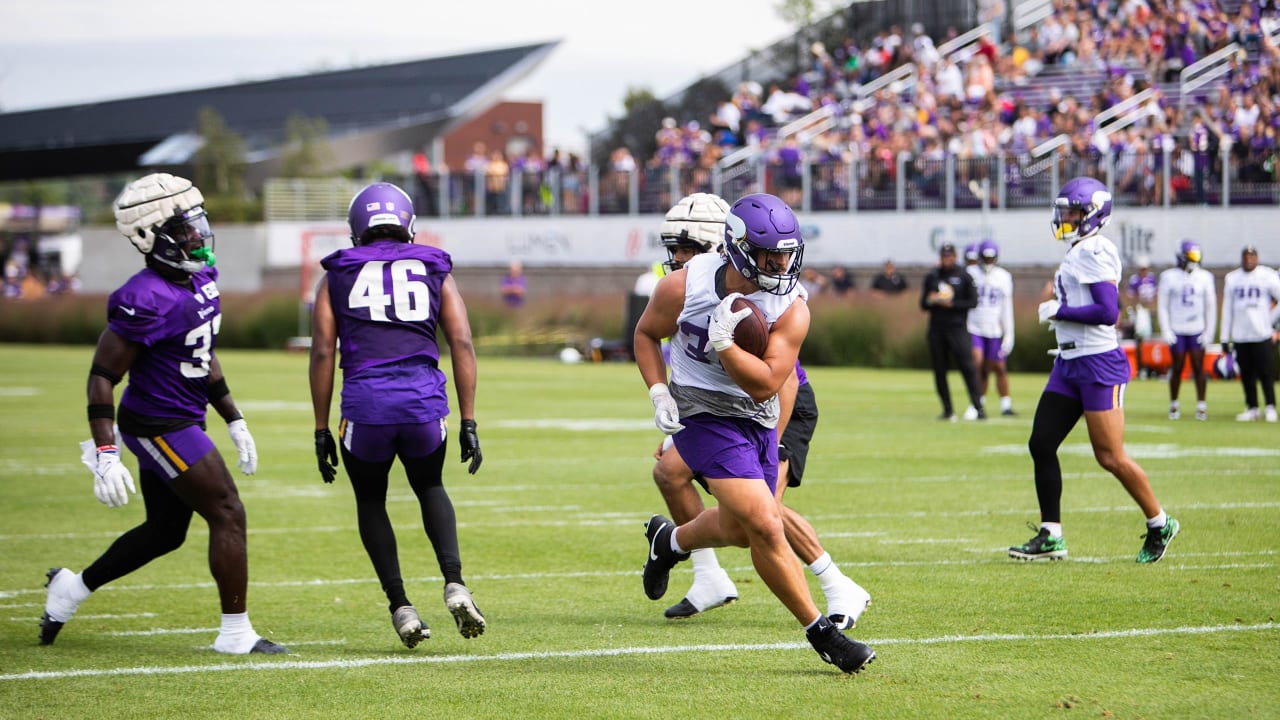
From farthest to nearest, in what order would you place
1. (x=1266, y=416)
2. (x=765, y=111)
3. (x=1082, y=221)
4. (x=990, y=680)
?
(x=765, y=111) → (x=1266, y=416) → (x=1082, y=221) → (x=990, y=680)

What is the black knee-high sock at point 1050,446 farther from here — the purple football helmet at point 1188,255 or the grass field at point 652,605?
the purple football helmet at point 1188,255

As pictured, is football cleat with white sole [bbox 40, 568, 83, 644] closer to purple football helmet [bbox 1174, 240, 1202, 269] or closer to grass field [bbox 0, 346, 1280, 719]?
grass field [bbox 0, 346, 1280, 719]

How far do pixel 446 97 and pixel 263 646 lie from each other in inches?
2239

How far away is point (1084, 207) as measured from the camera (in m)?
9.19

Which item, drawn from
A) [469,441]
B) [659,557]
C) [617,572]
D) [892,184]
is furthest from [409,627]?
[892,184]

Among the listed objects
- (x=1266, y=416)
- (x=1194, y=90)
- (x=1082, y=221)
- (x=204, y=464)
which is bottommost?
(x=1266, y=416)

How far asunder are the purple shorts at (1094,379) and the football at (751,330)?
10.9 ft

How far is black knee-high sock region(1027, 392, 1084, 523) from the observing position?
9.03m

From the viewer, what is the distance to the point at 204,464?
694 cm

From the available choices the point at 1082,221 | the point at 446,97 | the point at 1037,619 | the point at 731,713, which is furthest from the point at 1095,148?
the point at 446,97

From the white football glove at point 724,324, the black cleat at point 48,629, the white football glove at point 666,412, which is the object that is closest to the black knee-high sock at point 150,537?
the black cleat at point 48,629

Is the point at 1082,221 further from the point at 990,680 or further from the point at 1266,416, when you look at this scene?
the point at 1266,416

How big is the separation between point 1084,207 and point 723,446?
12.5 ft

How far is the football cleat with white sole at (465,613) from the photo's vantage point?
6.45 metres
